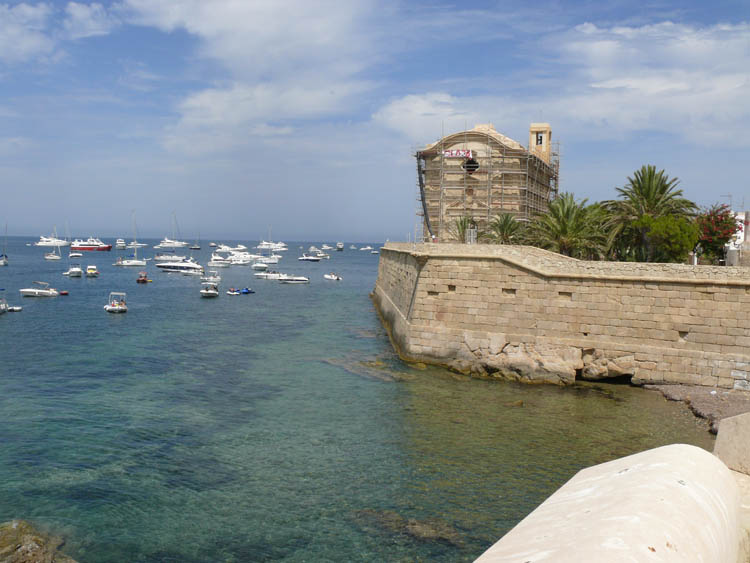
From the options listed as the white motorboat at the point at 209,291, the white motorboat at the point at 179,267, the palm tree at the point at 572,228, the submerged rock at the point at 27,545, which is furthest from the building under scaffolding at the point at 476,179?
the white motorboat at the point at 179,267

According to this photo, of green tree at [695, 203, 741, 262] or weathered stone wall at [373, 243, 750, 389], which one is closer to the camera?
weathered stone wall at [373, 243, 750, 389]

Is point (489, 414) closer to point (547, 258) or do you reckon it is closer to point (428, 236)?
point (547, 258)

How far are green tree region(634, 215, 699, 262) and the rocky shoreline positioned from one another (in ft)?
25.9

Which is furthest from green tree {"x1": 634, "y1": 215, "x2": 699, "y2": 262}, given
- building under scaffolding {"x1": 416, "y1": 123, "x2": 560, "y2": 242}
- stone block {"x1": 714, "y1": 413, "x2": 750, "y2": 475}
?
stone block {"x1": 714, "y1": 413, "x2": 750, "y2": 475}

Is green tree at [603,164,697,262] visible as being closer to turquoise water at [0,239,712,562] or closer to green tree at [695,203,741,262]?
green tree at [695,203,741,262]

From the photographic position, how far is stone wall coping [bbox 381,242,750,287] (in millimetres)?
18172

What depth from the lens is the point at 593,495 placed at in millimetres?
3252

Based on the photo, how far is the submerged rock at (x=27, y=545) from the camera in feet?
28.7

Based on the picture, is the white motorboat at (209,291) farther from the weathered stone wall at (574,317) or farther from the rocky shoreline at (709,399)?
the rocky shoreline at (709,399)

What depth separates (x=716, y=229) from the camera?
2692 cm

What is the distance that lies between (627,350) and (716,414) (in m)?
4.20

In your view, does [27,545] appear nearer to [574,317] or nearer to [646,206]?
[574,317]

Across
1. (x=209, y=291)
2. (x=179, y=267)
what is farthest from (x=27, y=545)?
(x=179, y=267)

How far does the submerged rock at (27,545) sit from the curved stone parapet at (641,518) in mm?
8636
